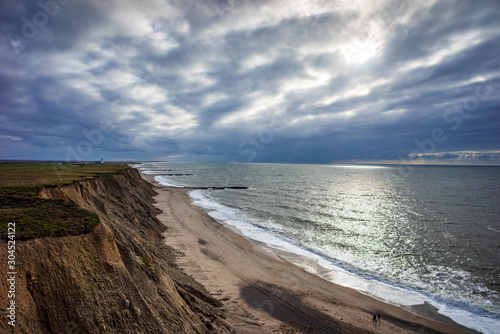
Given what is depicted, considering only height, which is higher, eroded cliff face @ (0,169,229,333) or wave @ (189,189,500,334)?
eroded cliff face @ (0,169,229,333)

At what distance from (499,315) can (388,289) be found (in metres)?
5.57

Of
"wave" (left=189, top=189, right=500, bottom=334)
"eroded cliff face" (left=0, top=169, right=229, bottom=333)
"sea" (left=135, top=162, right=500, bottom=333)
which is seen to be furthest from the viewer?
"sea" (left=135, top=162, right=500, bottom=333)

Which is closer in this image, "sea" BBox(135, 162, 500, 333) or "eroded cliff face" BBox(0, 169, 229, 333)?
"eroded cliff face" BBox(0, 169, 229, 333)

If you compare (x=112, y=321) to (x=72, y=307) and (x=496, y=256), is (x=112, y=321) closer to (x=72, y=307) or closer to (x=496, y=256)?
(x=72, y=307)

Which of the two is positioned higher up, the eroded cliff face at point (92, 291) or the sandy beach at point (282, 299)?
the eroded cliff face at point (92, 291)

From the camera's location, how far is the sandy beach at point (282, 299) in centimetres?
1206

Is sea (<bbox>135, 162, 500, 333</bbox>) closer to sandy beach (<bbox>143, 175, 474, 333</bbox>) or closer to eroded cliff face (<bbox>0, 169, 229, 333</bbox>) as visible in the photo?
sandy beach (<bbox>143, 175, 474, 333</bbox>)

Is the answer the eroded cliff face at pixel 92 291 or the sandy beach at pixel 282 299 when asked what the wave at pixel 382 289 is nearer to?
the sandy beach at pixel 282 299

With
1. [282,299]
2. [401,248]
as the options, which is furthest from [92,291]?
[401,248]

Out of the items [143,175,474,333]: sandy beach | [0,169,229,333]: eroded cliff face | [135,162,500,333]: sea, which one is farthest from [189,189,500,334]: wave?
[0,169,229,333]: eroded cliff face

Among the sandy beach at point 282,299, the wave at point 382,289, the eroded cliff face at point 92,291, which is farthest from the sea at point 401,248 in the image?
the eroded cliff face at point 92,291

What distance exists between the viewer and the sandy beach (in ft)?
39.6

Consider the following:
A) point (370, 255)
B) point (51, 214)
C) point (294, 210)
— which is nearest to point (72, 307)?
point (51, 214)

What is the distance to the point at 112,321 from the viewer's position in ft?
23.2
